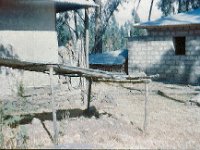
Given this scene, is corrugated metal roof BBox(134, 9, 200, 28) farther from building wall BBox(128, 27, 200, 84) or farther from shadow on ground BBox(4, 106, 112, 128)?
shadow on ground BBox(4, 106, 112, 128)

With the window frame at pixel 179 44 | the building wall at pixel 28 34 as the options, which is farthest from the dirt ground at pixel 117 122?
the window frame at pixel 179 44

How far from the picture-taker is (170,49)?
1958cm

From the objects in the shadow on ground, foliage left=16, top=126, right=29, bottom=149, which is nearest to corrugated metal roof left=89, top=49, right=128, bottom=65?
the shadow on ground

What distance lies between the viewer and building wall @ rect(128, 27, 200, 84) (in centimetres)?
1892

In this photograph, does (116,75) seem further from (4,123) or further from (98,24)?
(98,24)

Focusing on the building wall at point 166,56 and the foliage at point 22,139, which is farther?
the building wall at point 166,56

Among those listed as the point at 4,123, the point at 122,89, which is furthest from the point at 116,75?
the point at 122,89

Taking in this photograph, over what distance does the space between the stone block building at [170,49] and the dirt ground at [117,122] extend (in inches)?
119

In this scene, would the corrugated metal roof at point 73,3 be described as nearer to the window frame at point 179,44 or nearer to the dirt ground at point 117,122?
the dirt ground at point 117,122

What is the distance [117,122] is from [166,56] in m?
9.21

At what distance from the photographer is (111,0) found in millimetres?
32594

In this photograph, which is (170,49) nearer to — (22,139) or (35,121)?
(35,121)

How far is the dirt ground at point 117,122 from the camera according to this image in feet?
30.3

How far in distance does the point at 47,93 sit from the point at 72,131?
305 cm
